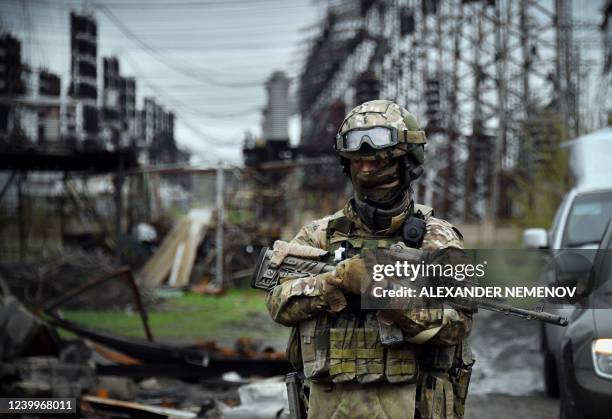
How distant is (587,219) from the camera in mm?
7562

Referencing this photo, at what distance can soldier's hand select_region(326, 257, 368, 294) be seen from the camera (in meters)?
2.94

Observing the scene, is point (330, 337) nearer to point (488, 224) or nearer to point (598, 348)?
point (598, 348)

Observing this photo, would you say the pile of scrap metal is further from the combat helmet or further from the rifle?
the combat helmet

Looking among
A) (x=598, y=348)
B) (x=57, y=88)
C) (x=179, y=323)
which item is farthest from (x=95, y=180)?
(x=598, y=348)

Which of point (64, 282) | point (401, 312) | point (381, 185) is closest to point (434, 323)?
point (401, 312)

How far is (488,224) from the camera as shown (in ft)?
65.0

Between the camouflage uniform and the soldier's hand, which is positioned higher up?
the soldier's hand

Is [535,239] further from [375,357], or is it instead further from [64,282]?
[64,282]

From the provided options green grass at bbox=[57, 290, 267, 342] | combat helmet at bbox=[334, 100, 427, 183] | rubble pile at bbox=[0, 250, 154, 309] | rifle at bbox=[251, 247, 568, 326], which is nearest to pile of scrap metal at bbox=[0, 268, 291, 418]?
rifle at bbox=[251, 247, 568, 326]

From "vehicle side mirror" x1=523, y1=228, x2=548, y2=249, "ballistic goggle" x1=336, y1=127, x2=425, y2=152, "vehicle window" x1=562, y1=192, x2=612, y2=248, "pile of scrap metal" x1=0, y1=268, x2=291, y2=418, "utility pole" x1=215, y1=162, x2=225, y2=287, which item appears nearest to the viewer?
"ballistic goggle" x1=336, y1=127, x2=425, y2=152

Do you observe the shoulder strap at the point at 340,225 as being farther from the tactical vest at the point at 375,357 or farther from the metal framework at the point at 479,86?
the metal framework at the point at 479,86

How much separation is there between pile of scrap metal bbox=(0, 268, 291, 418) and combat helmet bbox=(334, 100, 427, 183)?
2.89 meters

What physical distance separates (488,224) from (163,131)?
776 inches

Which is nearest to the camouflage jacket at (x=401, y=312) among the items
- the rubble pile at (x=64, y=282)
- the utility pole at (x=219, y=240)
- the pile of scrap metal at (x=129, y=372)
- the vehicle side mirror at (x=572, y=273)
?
the vehicle side mirror at (x=572, y=273)
